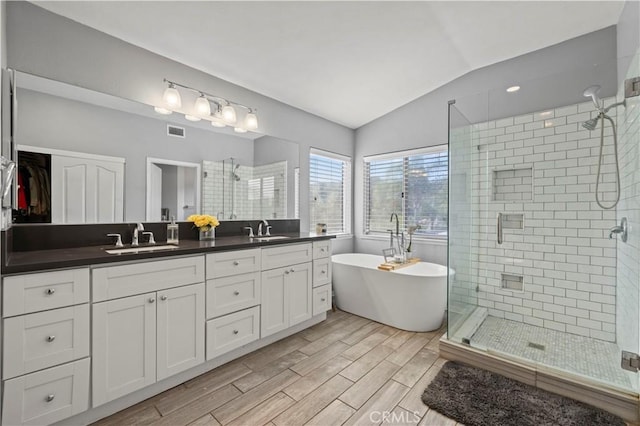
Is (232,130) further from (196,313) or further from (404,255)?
(404,255)

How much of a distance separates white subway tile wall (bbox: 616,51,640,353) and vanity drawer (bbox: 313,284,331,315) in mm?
2246

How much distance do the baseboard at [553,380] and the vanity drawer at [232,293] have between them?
1612 millimetres

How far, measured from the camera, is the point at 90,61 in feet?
6.45

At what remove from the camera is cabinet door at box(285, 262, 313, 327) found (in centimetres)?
259

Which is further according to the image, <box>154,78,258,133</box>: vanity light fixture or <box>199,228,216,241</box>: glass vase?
<box>199,228,216,241</box>: glass vase

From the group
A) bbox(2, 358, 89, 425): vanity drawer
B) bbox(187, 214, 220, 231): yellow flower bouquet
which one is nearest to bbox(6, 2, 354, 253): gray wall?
bbox(187, 214, 220, 231): yellow flower bouquet

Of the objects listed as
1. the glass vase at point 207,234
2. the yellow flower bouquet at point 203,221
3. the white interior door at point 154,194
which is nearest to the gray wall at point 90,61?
the white interior door at point 154,194

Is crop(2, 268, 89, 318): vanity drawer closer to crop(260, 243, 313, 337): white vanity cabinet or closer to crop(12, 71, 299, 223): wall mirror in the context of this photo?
crop(12, 71, 299, 223): wall mirror

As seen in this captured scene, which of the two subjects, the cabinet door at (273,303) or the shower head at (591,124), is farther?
the cabinet door at (273,303)

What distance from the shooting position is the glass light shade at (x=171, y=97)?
90.1 inches

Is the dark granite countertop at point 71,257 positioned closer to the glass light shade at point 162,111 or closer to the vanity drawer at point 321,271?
the vanity drawer at point 321,271

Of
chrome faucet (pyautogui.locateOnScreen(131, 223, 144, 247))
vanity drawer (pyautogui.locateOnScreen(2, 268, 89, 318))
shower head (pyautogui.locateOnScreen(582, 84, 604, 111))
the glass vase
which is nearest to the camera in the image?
vanity drawer (pyautogui.locateOnScreen(2, 268, 89, 318))

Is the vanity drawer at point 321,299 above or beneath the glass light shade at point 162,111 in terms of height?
beneath

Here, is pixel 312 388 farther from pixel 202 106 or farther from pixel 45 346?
pixel 202 106
